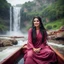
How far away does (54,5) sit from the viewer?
866 cm

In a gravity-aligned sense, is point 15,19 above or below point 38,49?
above

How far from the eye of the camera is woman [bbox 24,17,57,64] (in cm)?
147

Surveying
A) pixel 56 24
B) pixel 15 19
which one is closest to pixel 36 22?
pixel 56 24

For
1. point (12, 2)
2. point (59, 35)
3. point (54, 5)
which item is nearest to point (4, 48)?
point (59, 35)

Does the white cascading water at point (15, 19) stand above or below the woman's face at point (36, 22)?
above

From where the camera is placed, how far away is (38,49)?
152 centimetres

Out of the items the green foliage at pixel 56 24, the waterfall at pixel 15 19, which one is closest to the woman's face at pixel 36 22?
the green foliage at pixel 56 24

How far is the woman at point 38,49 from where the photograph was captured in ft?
4.82

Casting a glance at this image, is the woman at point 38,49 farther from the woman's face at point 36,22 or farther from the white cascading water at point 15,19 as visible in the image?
the white cascading water at point 15,19

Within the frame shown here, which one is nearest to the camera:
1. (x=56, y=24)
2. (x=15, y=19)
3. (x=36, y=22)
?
Answer: (x=36, y=22)

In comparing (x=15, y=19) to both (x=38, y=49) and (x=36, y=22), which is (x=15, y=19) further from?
(x=38, y=49)

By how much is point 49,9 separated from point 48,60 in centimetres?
738

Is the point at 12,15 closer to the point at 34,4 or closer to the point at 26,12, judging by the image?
the point at 26,12

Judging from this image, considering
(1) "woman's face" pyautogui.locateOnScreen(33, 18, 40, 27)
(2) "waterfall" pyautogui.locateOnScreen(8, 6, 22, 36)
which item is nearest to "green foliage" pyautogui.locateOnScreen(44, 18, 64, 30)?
(2) "waterfall" pyautogui.locateOnScreen(8, 6, 22, 36)
